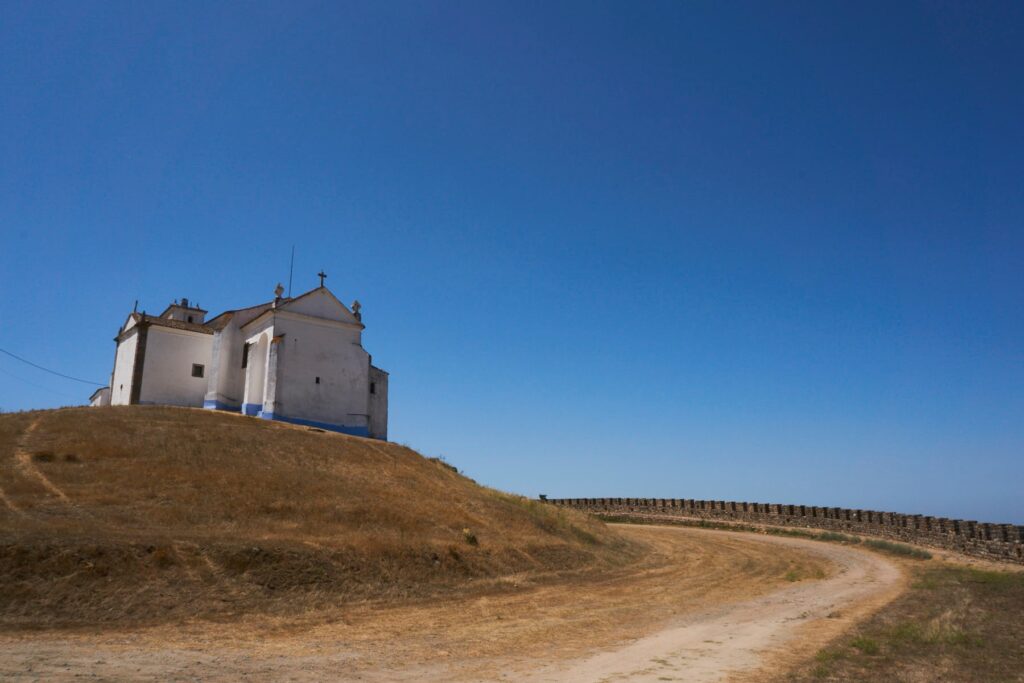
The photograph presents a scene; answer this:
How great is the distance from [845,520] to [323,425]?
28.7m

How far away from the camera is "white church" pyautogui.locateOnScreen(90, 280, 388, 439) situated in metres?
37.0

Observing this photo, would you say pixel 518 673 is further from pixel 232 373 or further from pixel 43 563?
pixel 232 373

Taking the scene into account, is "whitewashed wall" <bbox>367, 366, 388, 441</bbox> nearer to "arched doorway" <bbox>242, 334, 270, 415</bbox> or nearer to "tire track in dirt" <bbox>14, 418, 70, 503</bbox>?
"arched doorway" <bbox>242, 334, 270, 415</bbox>

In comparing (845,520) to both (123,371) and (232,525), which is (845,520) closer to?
(232,525)

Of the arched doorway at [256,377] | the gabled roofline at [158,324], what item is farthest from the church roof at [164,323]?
the arched doorway at [256,377]

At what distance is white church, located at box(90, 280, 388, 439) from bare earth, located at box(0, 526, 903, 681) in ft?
69.8

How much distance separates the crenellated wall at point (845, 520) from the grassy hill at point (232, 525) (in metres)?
13.4

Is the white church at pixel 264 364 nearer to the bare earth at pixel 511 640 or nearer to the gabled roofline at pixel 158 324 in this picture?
the gabled roofline at pixel 158 324

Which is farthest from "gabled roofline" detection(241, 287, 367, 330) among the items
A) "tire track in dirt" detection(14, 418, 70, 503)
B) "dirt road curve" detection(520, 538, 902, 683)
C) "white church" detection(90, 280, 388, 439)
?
"dirt road curve" detection(520, 538, 902, 683)

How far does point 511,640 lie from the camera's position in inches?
504

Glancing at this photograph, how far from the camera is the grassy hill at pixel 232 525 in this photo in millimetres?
14031

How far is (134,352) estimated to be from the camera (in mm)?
37562

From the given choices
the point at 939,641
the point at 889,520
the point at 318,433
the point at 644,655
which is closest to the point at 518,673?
the point at 644,655

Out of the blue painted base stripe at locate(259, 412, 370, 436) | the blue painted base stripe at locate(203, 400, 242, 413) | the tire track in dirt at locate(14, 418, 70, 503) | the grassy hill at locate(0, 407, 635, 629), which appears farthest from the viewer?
the blue painted base stripe at locate(203, 400, 242, 413)
